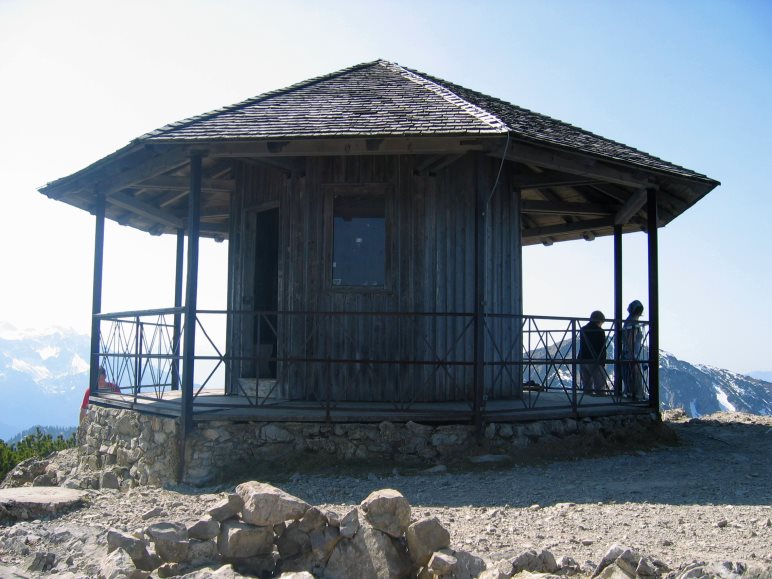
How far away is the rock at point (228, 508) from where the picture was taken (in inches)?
210

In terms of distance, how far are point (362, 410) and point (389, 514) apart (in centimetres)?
367

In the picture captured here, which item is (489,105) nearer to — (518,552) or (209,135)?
(209,135)

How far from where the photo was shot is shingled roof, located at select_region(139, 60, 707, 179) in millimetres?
8508

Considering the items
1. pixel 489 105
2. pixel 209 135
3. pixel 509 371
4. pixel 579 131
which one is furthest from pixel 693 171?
pixel 209 135

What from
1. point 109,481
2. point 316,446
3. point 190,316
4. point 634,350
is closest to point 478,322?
point 316,446

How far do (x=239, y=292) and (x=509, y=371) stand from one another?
Result: 4.26 m

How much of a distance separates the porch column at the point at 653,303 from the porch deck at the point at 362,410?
0.28 metres

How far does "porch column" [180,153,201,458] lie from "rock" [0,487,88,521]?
1256mm

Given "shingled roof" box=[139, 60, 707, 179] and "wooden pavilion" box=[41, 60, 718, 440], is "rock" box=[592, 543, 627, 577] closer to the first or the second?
"wooden pavilion" box=[41, 60, 718, 440]

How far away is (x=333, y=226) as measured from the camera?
10.0 metres

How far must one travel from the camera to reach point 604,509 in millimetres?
6535

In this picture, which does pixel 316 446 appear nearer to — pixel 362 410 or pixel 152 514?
pixel 362 410

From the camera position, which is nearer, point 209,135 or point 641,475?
point 641,475

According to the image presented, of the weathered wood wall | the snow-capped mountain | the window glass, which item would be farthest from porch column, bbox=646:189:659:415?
the snow-capped mountain
